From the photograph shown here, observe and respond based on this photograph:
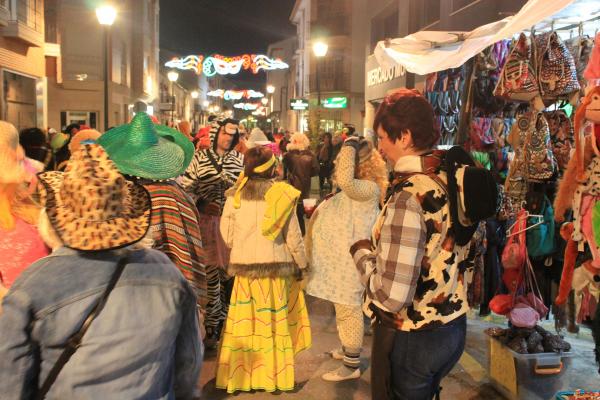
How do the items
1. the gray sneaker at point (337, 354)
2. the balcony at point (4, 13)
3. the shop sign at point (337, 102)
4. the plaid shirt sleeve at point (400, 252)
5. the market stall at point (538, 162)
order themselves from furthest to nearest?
the shop sign at point (337, 102)
the balcony at point (4, 13)
the gray sneaker at point (337, 354)
the market stall at point (538, 162)
the plaid shirt sleeve at point (400, 252)

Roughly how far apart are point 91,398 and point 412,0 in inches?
745

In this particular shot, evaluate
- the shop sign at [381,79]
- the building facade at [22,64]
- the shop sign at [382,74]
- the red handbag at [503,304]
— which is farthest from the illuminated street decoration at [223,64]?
the red handbag at [503,304]

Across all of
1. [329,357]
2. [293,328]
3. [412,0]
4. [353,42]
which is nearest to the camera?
[293,328]

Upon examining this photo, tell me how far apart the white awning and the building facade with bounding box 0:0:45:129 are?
39.2 feet

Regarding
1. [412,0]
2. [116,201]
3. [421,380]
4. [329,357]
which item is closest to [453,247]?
[421,380]

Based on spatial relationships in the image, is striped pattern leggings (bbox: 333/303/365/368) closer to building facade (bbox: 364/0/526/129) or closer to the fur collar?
the fur collar

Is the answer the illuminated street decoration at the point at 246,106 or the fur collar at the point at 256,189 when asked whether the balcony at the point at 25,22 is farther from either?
the illuminated street decoration at the point at 246,106

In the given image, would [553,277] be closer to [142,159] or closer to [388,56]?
[388,56]

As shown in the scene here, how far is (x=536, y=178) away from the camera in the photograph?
470 centimetres

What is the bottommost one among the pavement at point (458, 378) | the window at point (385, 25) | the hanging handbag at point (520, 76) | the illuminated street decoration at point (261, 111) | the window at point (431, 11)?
the pavement at point (458, 378)

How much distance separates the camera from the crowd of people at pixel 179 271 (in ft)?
6.17

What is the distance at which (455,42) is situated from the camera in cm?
607

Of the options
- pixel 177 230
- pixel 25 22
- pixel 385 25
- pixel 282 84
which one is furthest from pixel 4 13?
pixel 282 84

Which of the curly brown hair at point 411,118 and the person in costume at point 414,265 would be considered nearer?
the person in costume at point 414,265
